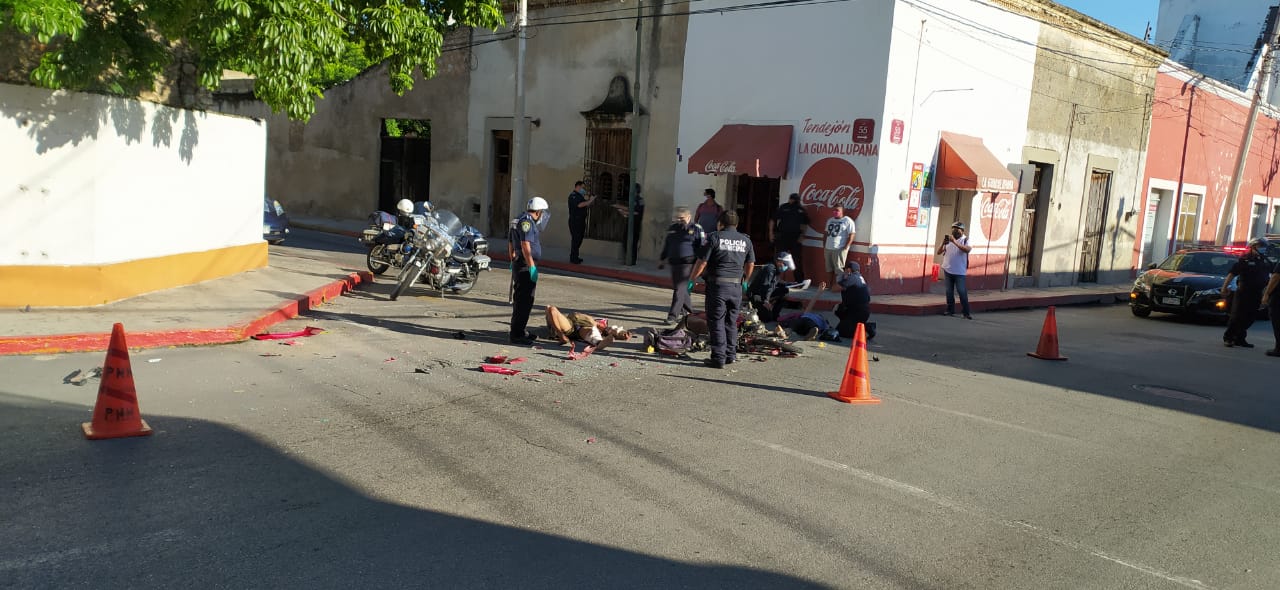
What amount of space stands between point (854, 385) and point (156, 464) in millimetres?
5634

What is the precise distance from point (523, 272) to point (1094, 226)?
65.0ft

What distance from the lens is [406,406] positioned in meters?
6.90

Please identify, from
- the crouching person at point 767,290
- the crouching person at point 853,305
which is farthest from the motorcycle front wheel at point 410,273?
the crouching person at point 853,305

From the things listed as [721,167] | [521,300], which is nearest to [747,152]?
[721,167]

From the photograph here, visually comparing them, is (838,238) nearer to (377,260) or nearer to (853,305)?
(853,305)

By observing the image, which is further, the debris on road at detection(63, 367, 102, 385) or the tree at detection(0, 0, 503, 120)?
the tree at detection(0, 0, 503, 120)

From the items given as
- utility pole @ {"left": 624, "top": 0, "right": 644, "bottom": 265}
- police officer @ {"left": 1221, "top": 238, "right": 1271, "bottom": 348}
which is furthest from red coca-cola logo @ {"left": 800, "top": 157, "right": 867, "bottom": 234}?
police officer @ {"left": 1221, "top": 238, "right": 1271, "bottom": 348}

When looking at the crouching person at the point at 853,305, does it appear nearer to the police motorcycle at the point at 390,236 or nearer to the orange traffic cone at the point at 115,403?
the police motorcycle at the point at 390,236

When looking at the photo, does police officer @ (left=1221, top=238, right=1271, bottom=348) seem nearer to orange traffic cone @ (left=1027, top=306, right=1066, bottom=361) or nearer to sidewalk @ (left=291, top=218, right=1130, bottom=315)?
sidewalk @ (left=291, top=218, right=1130, bottom=315)

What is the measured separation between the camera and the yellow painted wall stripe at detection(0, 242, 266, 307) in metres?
9.27

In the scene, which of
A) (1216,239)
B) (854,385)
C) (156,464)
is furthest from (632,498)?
(1216,239)

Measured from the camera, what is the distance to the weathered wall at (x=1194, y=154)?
25.0m

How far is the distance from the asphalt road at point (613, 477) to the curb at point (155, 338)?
0.23 metres

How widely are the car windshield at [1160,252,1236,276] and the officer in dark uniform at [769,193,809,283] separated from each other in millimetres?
8472
